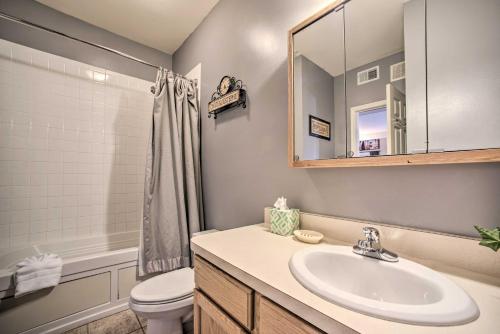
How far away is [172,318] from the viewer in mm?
1191

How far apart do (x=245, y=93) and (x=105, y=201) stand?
1.86m

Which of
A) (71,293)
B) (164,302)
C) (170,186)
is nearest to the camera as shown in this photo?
(164,302)

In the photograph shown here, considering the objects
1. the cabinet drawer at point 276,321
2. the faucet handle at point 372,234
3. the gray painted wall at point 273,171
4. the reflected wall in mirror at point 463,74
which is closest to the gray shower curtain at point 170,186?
the gray painted wall at point 273,171

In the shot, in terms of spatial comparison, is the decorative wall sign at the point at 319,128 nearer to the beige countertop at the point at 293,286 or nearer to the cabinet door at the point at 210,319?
the beige countertop at the point at 293,286

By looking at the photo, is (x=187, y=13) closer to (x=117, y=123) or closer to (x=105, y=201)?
(x=117, y=123)

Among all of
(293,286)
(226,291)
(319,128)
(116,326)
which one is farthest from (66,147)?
(293,286)

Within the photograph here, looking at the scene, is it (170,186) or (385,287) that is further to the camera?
(170,186)

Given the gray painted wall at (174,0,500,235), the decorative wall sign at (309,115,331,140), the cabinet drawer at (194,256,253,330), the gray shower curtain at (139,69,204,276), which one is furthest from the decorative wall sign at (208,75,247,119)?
the cabinet drawer at (194,256,253,330)

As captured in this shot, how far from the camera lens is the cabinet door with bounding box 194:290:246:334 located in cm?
69

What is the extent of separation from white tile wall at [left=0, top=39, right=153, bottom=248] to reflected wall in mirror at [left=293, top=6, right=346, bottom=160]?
2.01 m

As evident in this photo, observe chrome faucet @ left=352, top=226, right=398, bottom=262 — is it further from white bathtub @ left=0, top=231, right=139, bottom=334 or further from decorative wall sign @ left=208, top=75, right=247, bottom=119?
white bathtub @ left=0, top=231, right=139, bottom=334

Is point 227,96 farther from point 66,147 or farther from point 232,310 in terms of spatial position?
point 66,147

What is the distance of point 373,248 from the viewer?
728 mm

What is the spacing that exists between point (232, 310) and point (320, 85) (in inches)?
40.1
